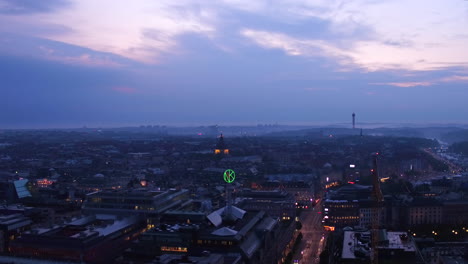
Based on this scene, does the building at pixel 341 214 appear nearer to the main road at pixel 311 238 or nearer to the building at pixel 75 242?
the main road at pixel 311 238

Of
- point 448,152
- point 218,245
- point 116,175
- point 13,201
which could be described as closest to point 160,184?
point 116,175

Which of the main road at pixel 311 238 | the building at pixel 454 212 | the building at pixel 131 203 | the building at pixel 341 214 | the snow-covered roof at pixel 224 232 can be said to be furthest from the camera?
the building at pixel 454 212

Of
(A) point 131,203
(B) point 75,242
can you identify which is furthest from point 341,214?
(B) point 75,242

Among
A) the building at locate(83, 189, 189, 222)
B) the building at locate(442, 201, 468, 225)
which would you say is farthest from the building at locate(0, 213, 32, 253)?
the building at locate(442, 201, 468, 225)

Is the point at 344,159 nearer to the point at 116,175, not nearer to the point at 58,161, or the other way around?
the point at 116,175

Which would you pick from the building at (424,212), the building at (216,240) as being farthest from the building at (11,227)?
the building at (424,212)

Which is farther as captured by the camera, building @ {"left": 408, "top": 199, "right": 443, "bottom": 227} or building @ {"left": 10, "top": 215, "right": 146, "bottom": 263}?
building @ {"left": 408, "top": 199, "right": 443, "bottom": 227}

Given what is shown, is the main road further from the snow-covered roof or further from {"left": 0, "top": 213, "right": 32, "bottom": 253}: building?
{"left": 0, "top": 213, "right": 32, "bottom": 253}: building

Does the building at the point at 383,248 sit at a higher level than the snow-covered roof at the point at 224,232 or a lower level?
lower
